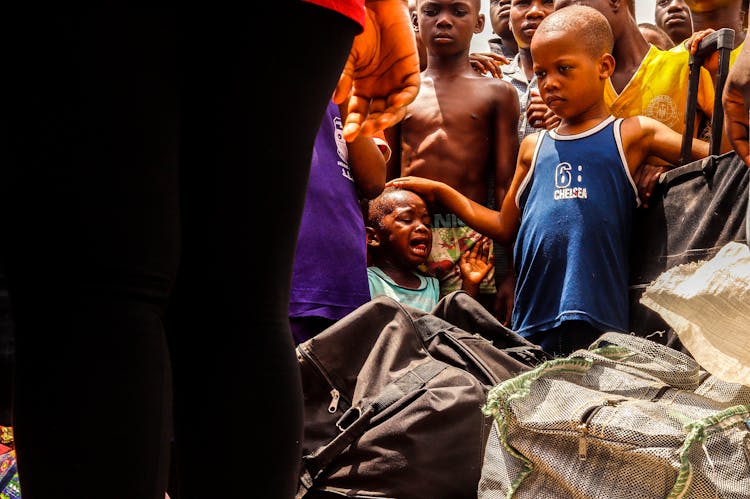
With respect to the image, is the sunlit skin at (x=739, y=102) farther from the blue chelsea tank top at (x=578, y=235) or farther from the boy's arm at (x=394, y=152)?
the boy's arm at (x=394, y=152)

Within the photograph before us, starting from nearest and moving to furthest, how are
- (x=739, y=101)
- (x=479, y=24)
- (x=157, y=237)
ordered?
(x=157, y=237) < (x=739, y=101) < (x=479, y=24)

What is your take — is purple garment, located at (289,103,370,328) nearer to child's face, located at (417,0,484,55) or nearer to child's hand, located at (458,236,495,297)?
child's hand, located at (458,236,495,297)

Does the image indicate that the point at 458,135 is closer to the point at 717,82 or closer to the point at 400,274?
the point at 400,274

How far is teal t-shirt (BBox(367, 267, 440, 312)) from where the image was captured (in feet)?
8.96

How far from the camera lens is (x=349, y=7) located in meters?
0.80

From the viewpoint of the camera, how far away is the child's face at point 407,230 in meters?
2.82

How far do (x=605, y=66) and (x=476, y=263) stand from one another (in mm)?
713

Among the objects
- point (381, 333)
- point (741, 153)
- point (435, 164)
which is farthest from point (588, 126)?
point (741, 153)

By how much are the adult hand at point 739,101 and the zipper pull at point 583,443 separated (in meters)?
0.47

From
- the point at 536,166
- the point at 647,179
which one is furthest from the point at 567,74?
the point at 647,179

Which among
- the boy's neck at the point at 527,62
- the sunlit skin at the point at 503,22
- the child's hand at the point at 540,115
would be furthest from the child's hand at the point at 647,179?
the sunlit skin at the point at 503,22

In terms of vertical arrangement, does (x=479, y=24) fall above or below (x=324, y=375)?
above

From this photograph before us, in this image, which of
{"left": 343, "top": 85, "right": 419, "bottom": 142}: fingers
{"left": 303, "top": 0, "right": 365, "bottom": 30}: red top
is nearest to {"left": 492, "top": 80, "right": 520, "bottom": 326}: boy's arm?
{"left": 343, "top": 85, "right": 419, "bottom": 142}: fingers

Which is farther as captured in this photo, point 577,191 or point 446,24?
point 446,24
